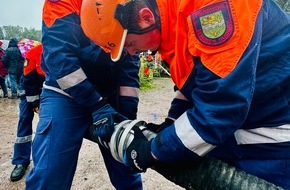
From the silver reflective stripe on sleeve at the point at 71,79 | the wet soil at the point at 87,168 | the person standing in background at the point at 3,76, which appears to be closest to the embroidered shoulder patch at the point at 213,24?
the silver reflective stripe on sleeve at the point at 71,79

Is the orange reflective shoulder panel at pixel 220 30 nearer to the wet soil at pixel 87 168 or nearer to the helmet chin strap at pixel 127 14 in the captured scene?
the helmet chin strap at pixel 127 14

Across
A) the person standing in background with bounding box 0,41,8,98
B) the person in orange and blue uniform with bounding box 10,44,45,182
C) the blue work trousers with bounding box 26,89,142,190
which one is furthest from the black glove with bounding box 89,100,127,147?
the person standing in background with bounding box 0,41,8,98

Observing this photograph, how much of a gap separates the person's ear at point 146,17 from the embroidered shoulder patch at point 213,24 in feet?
0.95

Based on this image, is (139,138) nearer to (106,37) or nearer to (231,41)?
(106,37)

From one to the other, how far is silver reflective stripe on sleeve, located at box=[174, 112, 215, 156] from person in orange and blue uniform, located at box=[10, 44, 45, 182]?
276 cm

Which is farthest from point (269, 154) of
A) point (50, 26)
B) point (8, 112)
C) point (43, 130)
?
point (8, 112)

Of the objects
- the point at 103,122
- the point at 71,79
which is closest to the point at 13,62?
the point at 71,79

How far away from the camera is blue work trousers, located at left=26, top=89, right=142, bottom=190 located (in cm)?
203

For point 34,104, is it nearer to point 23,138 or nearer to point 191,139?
point 23,138

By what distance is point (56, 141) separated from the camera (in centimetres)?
207

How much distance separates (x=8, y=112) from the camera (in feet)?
24.1

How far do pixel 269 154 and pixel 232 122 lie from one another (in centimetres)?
40

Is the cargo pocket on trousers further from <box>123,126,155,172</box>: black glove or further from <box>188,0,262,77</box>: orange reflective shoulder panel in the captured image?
<box>188,0,262,77</box>: orange reflective shoulder panel

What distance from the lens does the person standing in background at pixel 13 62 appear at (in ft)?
29.4
